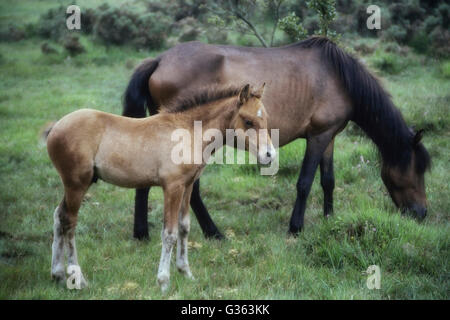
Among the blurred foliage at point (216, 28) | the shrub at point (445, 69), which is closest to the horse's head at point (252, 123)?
the shrub at point (445, 69)

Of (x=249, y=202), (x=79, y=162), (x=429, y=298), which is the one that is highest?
(x=79, y=162)

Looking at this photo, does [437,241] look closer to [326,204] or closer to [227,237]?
[326,204]

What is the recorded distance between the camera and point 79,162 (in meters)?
4.18

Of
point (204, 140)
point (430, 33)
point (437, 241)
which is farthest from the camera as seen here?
point (430, 33)

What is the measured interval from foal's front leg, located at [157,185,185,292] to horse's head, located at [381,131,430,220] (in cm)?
340

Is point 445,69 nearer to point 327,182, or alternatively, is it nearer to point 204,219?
point 327,182

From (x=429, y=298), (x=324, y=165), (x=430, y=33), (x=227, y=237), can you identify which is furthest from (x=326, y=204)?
(x=430, y=33)

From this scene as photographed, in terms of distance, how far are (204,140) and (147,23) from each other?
50.0 feet

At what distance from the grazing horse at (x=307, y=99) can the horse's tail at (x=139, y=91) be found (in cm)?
1

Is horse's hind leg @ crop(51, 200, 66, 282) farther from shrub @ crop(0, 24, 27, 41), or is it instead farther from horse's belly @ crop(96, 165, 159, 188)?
shrub @ crop(0, 24, 27, 41)

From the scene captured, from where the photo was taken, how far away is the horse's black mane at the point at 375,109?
20.2ft

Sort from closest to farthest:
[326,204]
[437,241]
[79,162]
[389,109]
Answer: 1. [79,162]
2. [437,241]
3. [389,109]
4. [326,204]

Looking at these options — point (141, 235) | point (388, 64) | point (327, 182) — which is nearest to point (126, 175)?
point (141, 235)

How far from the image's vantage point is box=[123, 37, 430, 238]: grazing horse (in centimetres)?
591
